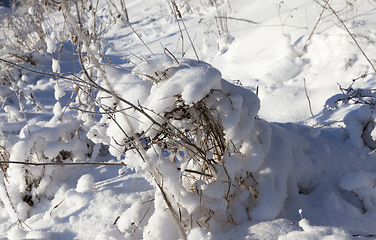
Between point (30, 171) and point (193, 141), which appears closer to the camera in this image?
point (193, 141)

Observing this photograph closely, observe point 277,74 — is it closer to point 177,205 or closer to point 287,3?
point 287,3

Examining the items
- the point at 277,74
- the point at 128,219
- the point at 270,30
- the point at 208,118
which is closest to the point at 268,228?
the point at 208,118

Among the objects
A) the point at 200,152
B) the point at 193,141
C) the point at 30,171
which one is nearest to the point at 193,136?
the point at 193,141

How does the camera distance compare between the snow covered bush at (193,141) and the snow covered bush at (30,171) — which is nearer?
the snow covered bush at (193,141)

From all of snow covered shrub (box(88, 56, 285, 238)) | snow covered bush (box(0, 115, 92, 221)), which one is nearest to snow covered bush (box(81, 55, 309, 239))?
snow covered shrub (box(88, 56, 285, 238))

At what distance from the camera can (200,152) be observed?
3.21ft

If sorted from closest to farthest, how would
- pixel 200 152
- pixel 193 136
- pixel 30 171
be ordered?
pixel 200 152 → pixel 193 136 → pixel 30 171

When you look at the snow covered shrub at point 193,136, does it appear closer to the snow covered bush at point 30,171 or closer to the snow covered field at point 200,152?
the snow covered field at point 200,152

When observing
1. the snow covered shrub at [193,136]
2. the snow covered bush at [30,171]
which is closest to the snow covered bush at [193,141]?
the snow covered shrub at [193,136]

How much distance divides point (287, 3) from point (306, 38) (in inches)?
46.5

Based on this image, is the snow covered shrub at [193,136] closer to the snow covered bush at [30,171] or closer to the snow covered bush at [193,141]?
the snow covered bush at [193,141]

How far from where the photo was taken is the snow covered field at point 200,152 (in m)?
0.97

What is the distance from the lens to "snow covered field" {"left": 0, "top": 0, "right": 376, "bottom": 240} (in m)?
0.97

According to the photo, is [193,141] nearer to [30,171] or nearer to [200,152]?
[200,152]
